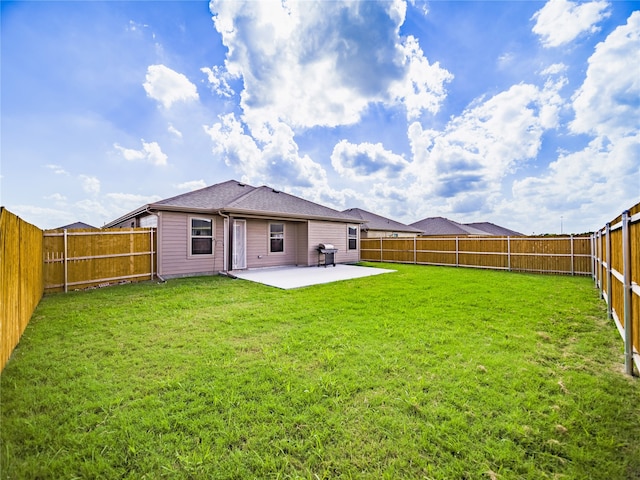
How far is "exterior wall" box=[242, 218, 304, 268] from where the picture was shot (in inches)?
452

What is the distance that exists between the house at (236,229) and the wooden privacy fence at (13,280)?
174 inches

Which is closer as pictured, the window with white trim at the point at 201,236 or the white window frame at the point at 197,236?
the white window frame at the point at 197,236

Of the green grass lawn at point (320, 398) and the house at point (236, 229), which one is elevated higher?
the house at point (236, 229)

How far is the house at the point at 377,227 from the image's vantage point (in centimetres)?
2366

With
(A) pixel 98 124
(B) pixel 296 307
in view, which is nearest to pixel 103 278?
(A) pixel 98 124

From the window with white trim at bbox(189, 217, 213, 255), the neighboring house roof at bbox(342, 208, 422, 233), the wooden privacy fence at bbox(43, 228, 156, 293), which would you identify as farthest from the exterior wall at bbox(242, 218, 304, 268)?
the neighboring house roof at bbox(342, 208, 422, 233)

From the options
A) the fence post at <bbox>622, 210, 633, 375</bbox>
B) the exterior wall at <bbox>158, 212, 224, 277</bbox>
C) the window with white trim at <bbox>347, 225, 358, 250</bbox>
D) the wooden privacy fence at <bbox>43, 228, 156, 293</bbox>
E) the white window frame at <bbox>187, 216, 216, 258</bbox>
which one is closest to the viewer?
the fence post at <bbox>622, 210, 633, 375</bbox>

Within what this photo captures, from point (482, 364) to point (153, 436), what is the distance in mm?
3415

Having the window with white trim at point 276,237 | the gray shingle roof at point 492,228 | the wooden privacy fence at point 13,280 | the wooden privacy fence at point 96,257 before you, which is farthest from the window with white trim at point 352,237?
the gray shingle roof at point 492,228

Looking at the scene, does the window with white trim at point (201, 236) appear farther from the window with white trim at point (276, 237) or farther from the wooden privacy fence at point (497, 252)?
the wooden privacy fence at point (497, 252)

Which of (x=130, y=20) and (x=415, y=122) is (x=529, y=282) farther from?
(x=130, y=20)

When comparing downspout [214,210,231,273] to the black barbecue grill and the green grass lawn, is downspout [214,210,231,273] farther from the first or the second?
the green grass lawn

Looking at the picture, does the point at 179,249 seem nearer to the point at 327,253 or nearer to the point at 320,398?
the point at 327,253

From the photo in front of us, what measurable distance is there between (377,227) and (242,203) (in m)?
15.8
